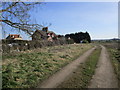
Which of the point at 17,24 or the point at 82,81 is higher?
the point at 17,24

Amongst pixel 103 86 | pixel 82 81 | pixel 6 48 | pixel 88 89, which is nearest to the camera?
pixel 88 89

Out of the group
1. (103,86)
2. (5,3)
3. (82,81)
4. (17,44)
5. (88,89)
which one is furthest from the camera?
(17,44)

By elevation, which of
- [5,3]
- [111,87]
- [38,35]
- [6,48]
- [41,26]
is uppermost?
[5,3]

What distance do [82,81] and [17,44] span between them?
15655 mm

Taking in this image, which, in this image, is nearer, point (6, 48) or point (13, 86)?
point (13, 86)

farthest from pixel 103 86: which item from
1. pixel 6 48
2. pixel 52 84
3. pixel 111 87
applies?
pixel 6 48

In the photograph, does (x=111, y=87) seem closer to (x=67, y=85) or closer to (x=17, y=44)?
(x=67, y=85)

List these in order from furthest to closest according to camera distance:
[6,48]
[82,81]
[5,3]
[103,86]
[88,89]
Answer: [6,48]
[82,81]
[103,86]
[88,89]
[5,3]

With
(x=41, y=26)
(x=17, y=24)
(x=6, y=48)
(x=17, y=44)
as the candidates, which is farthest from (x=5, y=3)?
(x=17, y=44)

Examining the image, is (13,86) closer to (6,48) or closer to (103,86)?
(103,86)

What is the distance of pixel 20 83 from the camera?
5.41 m

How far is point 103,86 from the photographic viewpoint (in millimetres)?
5199

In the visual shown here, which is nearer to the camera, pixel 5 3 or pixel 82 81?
pixel 5 3

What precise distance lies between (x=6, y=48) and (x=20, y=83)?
12.3 meters
